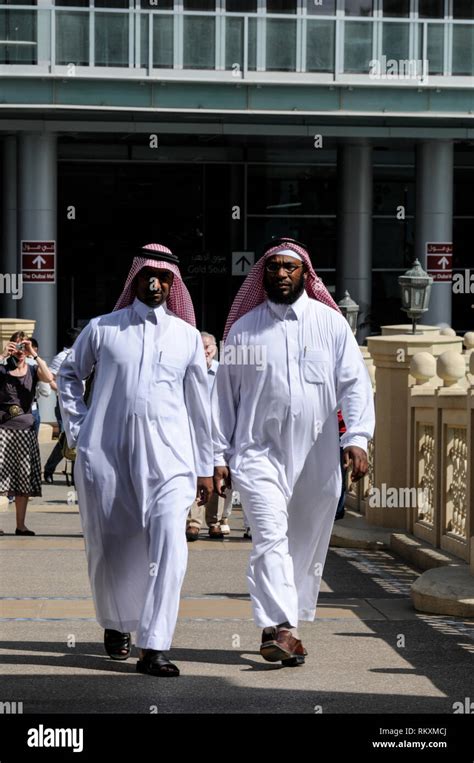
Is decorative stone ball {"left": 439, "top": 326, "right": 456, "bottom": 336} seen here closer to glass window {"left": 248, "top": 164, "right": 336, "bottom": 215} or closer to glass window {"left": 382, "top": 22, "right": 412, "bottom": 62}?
glass window {"left": 382, "top": 22, "right": 412, "bottom": 62}

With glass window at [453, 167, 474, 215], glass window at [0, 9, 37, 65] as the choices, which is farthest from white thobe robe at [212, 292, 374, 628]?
glass window at [453, 167, 474, 215]

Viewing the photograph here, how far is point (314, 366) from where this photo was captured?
748cm

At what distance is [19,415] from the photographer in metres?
13.2

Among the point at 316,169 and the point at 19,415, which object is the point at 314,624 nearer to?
the point at 19,415

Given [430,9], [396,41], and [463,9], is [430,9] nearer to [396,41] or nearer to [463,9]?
[463,9]

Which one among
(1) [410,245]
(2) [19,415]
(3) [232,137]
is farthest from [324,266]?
(2) [19,415]

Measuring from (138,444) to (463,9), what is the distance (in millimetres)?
22483

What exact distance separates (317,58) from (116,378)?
2077 centimetres

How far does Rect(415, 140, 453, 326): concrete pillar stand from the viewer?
28828 mm

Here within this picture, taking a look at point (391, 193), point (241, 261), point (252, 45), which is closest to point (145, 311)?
point (252, 45)

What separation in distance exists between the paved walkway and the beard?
171 cm

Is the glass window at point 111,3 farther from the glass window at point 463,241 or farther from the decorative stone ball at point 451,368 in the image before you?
the decorative stone ball at point 451,368

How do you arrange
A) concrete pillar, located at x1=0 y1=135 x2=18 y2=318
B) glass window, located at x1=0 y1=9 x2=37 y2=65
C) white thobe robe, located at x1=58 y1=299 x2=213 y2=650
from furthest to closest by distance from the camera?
concrete pillar, located at x1=0 y1=135 x2=18 y2=318
glass window, located at x1=0 y1=9 x2=37 y2=65
white thobe robe, located at x1=58 y1=299 x2=213 y2=650

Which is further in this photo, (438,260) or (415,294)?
(438,260)
